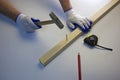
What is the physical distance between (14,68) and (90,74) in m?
0.38

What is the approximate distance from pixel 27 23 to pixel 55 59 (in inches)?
11.4

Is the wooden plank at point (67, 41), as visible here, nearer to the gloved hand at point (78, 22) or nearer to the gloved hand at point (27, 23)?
the gloved hand at point (78, 22)

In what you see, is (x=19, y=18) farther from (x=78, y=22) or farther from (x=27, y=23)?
(x=78, y=22)

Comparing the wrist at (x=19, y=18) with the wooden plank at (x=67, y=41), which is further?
the wrist at (x=19, y=18)

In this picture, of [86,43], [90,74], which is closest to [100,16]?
[86,43]

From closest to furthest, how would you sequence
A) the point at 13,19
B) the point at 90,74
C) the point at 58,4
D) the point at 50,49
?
the point at 90,74, the point at 50,49, the point at 13,19, the point at 58,4

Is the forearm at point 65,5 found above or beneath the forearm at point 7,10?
beneath

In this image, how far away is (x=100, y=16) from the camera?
1.29m

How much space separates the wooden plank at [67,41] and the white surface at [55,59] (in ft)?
0.07

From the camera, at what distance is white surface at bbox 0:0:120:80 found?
0.92 meters

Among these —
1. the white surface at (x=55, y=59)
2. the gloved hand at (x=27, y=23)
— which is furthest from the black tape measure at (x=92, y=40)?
the gloved hand at (x=27, y=23)

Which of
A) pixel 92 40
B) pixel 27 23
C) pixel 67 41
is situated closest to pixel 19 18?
pixel 27 23

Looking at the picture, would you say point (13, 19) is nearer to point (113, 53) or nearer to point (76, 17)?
point (76, 17)

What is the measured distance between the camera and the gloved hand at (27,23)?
1.10 metres
